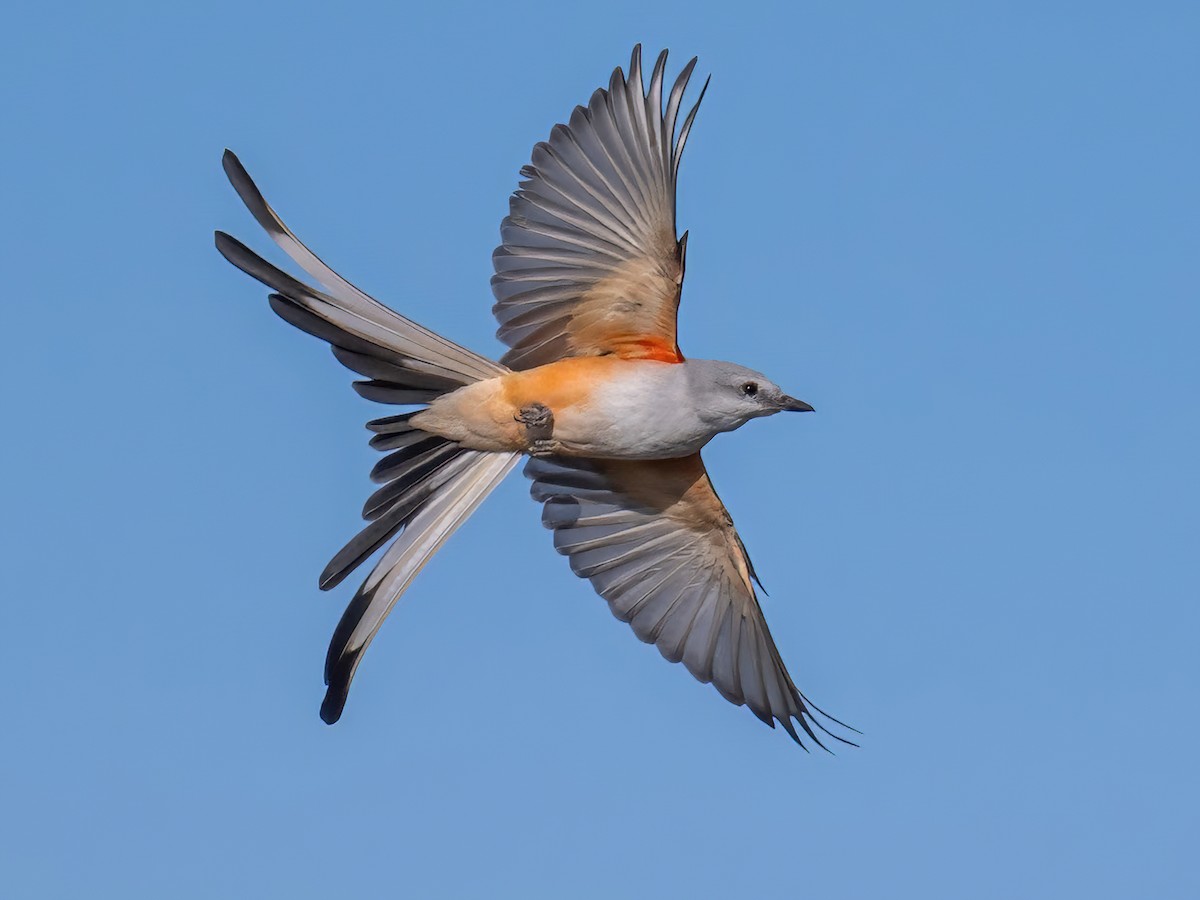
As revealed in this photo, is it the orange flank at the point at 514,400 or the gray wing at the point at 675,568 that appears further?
the gray wing at the point at 675,568

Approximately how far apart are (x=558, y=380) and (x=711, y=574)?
206cm

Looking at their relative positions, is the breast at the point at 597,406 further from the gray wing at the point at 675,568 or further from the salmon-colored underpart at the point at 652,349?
the gray wing at the point at 675,568

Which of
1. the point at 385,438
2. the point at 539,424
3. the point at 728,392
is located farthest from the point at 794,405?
the point at 385,438

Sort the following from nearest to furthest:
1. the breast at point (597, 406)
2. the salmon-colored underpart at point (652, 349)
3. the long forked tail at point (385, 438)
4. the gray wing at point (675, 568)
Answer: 1. the long forked tail at point (385, 438)
2. the breast at point (597, 406)
3. the salmon-colored underpart at point (652, 349)
4. the gray wing at point (675, 568)

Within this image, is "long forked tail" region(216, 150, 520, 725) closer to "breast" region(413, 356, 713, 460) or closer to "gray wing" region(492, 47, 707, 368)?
"breast" region(413, 356, 713, 460)

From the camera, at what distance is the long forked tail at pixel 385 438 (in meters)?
9.20

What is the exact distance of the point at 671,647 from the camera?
10.7 metres

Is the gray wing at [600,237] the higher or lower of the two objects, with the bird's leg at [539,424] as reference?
higher

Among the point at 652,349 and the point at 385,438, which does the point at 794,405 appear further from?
the point at 385,438

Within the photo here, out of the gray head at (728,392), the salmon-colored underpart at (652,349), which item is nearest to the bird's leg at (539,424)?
the salmon-colored underpart at (652,349)

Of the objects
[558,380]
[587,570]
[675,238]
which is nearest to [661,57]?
[675,238]

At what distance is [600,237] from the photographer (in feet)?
30.9

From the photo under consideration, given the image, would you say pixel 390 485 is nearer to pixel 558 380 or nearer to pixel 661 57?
pixel 558 380

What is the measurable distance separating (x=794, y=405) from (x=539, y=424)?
4.66 ft
